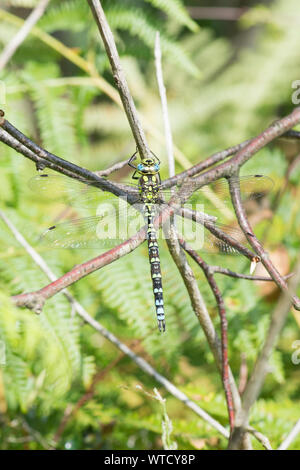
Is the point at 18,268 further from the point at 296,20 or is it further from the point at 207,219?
the point at 296,20

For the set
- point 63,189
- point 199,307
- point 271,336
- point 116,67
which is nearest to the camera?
point 271,336

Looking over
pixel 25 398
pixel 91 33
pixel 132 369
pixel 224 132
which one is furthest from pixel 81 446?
pixel 224 132

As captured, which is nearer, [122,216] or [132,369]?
[122,216]

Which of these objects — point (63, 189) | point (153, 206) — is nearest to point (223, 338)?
point (153, 206)

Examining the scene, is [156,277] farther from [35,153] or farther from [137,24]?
[137,24]

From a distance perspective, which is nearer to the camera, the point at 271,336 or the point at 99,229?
the point at 271,336

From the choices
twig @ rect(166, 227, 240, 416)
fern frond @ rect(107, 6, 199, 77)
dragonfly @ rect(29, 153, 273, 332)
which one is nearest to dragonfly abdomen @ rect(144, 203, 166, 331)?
dragonfly @ rect(29, 153, 273, 332)

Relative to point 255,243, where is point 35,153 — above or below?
above
